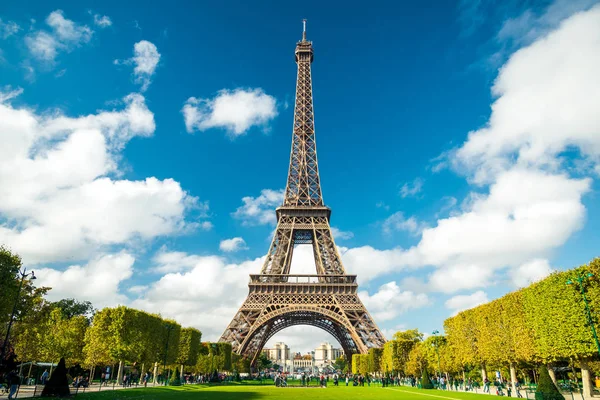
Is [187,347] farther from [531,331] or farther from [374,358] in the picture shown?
[531,331]

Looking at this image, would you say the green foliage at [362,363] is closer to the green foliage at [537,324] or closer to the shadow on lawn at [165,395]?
the green foliage at [537,324]

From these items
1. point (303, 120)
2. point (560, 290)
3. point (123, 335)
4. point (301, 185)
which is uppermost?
point (303, 120)

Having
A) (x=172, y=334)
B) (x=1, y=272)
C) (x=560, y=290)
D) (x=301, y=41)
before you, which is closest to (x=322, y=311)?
(x=172, y=334)

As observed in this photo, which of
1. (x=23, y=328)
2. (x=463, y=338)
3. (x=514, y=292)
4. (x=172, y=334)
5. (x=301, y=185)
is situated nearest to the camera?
(x=514, y=292)

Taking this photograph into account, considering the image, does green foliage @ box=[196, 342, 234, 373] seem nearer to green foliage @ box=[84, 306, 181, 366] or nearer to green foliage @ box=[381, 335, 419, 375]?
green foliage @ box=[84, 306, 181, 366]

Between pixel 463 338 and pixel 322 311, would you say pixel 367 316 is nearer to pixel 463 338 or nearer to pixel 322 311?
pixel 322 311

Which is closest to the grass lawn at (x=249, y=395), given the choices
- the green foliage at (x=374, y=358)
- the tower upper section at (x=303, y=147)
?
the green foliage at (x=374, y=358)

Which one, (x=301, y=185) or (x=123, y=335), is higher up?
(x=301, y=185)

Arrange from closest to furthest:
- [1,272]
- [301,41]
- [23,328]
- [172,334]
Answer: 1. [1,272]
2. [23,328]
3. [172,334]
4. [301,41]
